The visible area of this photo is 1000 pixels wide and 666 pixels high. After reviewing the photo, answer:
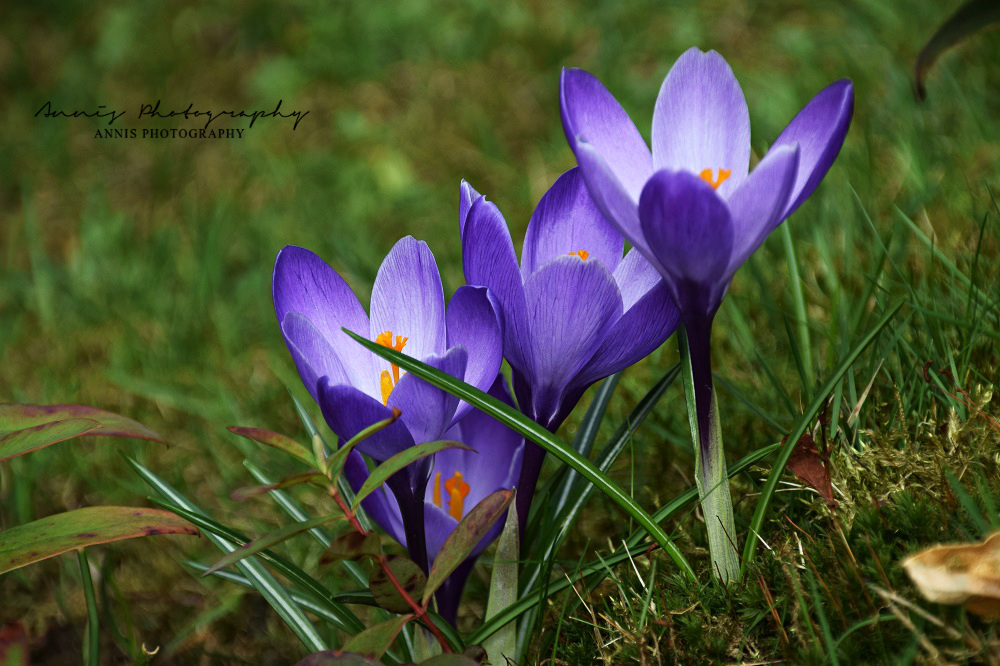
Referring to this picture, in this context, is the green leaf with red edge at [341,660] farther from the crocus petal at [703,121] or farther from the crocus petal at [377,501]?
the crocus petal at [703,121]

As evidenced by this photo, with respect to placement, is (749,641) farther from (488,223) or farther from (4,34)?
(4,34)

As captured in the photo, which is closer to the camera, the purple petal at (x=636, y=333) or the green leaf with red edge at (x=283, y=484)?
the green leaf with red edge at (x=283, y=484)

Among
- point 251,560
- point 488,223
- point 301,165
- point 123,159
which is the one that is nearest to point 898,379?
point 488,223

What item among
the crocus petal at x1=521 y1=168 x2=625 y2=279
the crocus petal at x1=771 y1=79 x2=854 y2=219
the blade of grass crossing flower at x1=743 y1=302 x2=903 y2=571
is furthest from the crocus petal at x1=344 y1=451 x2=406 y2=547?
the crocus petal at x1=771 y1=79 x2=854 y2=219

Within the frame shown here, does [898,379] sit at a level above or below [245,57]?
below

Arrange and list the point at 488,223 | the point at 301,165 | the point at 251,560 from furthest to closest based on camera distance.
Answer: the point at 301,165 < the point at 251,560 < the point at 488,223

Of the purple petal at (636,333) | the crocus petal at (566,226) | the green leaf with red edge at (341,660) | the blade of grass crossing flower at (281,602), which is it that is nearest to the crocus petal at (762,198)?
the purple petal at (636,333)

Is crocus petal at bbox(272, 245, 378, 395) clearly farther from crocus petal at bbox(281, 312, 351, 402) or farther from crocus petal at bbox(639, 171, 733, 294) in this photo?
crocus petal at bbox(639, 171, 733, 294)
